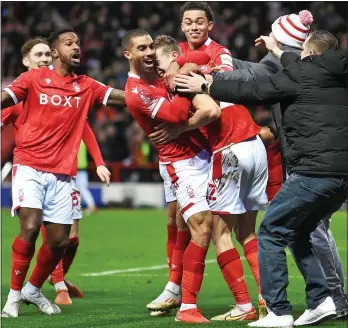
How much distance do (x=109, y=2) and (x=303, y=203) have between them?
22887mm

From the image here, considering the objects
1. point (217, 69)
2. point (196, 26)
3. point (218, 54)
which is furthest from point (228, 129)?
point (196, 26)

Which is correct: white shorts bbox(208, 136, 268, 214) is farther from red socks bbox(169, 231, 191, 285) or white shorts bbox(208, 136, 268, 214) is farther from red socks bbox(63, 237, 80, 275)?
red socks bbox(63, 237, 80, 275)

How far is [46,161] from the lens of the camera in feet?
29.8

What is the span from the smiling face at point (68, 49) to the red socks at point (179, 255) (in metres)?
1.75

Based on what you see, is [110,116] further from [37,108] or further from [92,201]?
[37,108]

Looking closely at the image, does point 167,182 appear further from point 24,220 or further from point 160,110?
point 24,220

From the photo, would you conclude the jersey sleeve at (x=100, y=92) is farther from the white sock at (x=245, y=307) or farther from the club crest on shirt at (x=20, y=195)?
the white sock at (x=245, y=307)

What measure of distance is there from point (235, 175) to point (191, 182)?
363 millimetres

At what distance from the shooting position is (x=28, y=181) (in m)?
9.01

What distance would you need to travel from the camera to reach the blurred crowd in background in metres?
25.9

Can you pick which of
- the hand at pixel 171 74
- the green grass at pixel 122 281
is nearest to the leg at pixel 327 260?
the green grass at pixel 122 281

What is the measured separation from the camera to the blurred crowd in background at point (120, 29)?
25.9 metres

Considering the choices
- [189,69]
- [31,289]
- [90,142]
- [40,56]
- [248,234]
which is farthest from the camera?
[40,56]

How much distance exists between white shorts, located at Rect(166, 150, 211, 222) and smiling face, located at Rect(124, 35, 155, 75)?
0.81 m
